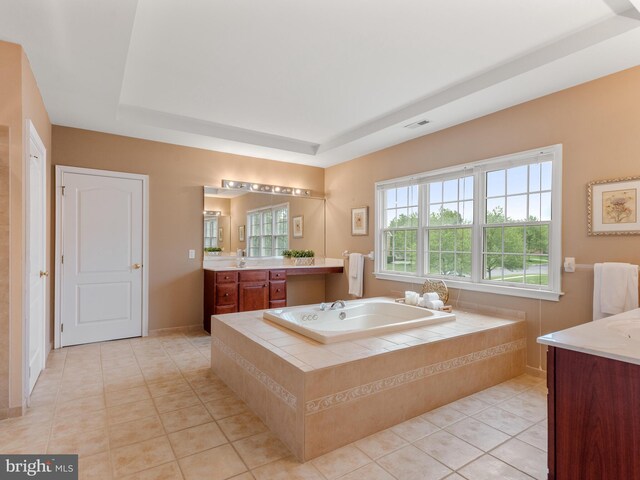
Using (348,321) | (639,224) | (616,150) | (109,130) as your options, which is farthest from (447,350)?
(109,130)

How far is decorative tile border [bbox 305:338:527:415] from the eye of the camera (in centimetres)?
196

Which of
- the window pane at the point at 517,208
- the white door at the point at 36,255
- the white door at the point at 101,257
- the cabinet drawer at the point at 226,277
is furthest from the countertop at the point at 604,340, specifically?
the white door at the point at 101,257

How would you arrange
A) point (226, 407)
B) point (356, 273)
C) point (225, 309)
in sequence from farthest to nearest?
point (356, 273), point (225, 309), point (226, 407)

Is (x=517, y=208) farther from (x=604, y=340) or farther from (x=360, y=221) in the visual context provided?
(x=360, y=221)

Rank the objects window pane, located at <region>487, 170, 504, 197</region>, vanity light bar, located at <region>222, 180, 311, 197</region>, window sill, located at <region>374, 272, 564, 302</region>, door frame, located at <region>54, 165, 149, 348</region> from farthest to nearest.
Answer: vanity light bar, located at <region>222, 180, 311, 197</region>, door frame, located at <region>54, 165, 149, 348</region>, window pane, located at <region>487, 170, 504, 197</region>, window sill, located at <region>374, 272, 564, 302</region>

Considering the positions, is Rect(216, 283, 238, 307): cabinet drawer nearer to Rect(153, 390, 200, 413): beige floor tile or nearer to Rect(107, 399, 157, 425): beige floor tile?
Rect(153, 390, 200, 413): beige floor tile

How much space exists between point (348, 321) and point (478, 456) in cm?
181

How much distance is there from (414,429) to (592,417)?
1067 millimetres

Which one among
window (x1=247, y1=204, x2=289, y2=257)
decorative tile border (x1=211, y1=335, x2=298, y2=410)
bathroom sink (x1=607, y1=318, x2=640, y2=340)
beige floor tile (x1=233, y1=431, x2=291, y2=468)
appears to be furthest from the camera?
window (x1=247, y1=204, x2=289, y2=257)

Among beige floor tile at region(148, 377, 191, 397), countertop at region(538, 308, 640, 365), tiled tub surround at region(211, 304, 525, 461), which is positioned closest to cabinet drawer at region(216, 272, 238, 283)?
tiled tub surround at region(211, 304, 525, 461)

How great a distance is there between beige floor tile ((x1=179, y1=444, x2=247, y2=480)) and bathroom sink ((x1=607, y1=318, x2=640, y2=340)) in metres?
1.96

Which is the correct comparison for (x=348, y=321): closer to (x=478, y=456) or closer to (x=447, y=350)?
(x=447, y=350)

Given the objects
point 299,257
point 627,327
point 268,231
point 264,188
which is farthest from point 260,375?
point 264,188

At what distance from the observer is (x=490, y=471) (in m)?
1.81
